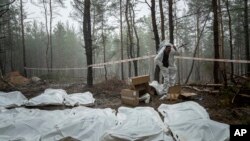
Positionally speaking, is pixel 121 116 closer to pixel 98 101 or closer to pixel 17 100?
pixel 98 101

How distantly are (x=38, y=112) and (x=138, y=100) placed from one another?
328 cm

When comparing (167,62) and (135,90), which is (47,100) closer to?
(135,90)

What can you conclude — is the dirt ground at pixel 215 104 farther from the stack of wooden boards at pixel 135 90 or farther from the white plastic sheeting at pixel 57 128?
the white plastic sheeting at pixel 57 128

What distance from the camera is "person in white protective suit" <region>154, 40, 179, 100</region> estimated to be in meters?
8.66

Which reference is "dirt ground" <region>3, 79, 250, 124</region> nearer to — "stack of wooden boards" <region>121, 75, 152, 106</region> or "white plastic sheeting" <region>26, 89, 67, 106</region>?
"white plastic sheeting" <region>26, 89, 67, 106</region>

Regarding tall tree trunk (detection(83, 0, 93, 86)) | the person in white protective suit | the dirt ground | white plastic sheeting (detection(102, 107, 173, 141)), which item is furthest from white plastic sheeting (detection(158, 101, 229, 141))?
tall tree trunk (detection(83, 0, 93, 86))

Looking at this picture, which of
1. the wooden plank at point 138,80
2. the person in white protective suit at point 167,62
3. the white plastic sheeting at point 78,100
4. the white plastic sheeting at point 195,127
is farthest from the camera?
the person in white protective suit at point 167,62

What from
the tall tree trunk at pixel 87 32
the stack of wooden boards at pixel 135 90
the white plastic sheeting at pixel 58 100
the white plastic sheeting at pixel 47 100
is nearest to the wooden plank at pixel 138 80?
the stack of wooden boards at pixel 135 90

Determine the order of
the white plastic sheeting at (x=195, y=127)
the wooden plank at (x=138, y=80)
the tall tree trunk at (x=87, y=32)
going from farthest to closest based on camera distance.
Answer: the tall tree trunk at (x=87, y=32) → the wooden plank at (x=138, y=80) → the white plastic sheeting at (x=195, y=127)

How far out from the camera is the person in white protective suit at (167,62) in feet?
28.4

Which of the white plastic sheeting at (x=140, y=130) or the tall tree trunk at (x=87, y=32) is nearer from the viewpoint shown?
the white plastic sheeting at (x=140, y=130)

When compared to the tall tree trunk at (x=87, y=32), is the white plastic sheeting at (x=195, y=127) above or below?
below

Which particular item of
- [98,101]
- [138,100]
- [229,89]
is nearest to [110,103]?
[98,101]

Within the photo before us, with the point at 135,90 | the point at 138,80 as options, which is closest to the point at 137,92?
the point at 135,90
